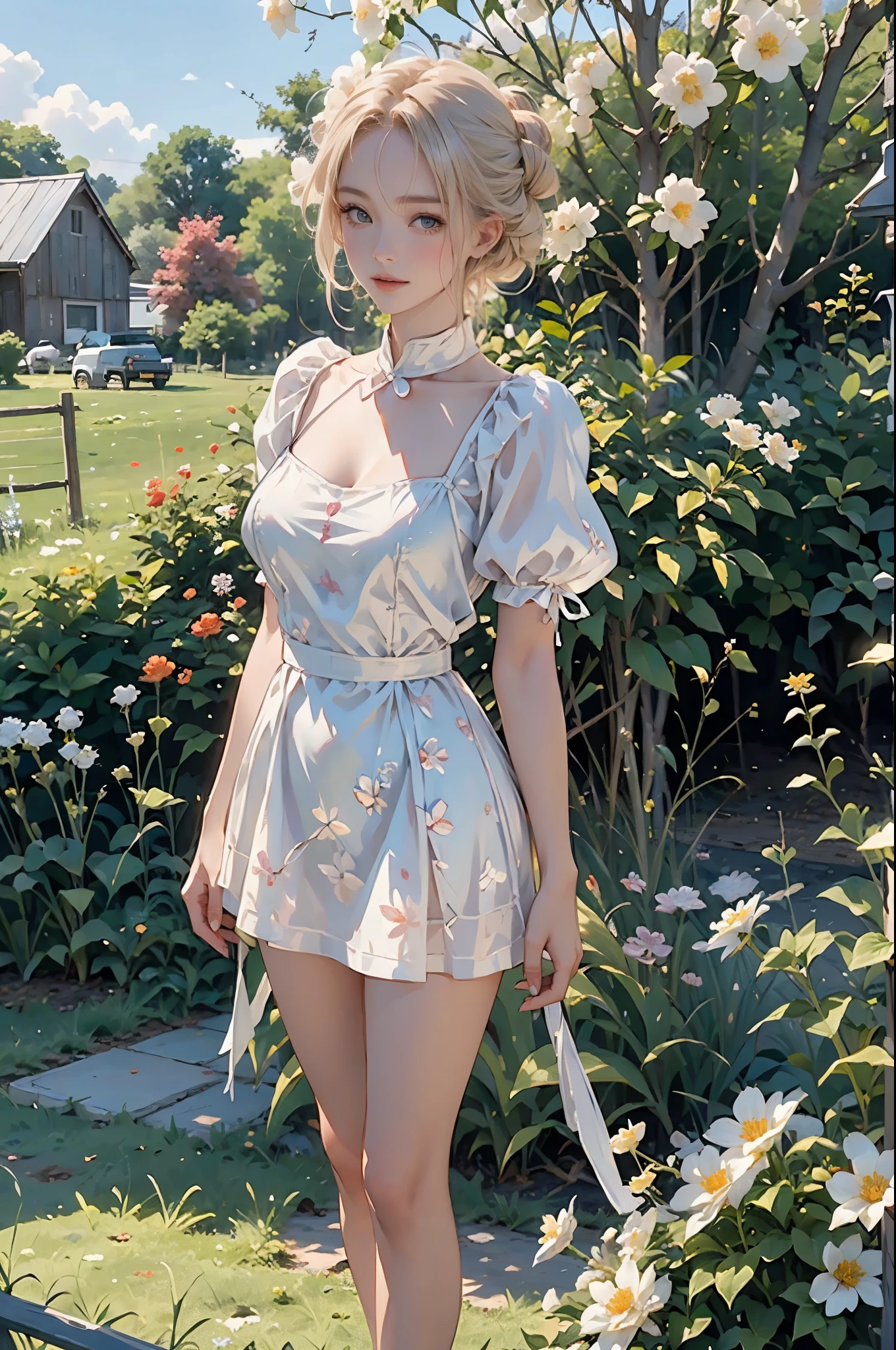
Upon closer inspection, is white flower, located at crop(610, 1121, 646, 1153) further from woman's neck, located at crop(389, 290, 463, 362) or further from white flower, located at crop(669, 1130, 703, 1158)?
woman's neck, located at crop(389, 290, 463, 362)

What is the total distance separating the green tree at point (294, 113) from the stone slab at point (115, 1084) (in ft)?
7.74

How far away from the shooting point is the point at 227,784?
1702 mm

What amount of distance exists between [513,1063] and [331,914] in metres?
1.05

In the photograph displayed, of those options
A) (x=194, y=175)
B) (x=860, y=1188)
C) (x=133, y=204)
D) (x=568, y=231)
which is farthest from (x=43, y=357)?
(x=860, y=1188)

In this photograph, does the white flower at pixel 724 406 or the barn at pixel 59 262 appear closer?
the white flower at pixel 724 406

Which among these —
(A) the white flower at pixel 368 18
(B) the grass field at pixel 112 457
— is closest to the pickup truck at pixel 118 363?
(B) the grass field at pixel 112 457

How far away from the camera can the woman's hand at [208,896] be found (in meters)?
1.70

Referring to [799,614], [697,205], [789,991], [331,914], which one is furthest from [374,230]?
[799,614]

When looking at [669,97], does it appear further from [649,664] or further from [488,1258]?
[488,1258]

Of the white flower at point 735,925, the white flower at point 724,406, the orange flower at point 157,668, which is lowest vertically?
the white flower at point 735,925

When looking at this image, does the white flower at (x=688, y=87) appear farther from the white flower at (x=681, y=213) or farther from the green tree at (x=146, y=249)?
the green tree at (x=146, y=249)

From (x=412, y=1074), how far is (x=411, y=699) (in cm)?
41

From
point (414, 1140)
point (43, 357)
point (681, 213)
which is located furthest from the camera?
point (43, 357)

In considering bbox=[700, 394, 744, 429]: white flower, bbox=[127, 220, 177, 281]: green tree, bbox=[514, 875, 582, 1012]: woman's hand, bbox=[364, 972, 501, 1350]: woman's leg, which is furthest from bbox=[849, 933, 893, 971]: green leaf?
bbox=[127, 220, 177, 281]: green tree
